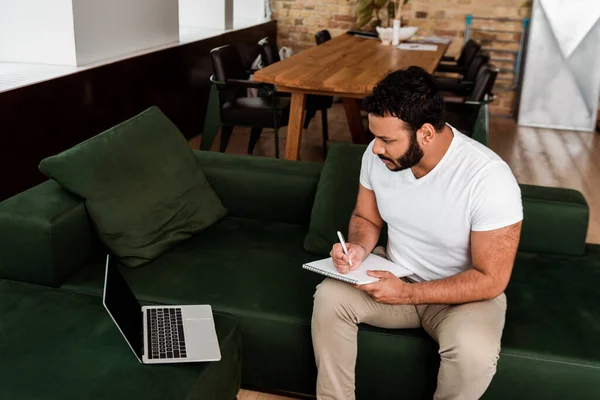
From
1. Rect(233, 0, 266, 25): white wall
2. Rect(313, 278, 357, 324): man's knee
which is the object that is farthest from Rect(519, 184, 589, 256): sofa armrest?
Rect(233, 0, 266, 25): white wall

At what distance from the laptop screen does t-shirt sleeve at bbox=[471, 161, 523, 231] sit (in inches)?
39.9

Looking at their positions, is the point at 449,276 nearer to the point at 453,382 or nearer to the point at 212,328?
the point at 453,382

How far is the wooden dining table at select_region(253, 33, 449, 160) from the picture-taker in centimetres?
403

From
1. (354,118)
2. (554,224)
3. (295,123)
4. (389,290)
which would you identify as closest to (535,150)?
(354,118)

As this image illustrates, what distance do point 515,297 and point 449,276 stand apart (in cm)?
35

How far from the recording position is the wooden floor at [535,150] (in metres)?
5.18

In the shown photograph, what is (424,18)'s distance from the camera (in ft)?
24.7

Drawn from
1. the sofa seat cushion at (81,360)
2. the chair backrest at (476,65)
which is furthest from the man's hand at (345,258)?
the chair backrest at (476,65)

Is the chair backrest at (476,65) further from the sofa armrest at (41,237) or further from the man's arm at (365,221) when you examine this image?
the sofa armrest at (41,237)

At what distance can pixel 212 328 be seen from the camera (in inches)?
80.5

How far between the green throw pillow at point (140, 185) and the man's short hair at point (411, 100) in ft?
3.23

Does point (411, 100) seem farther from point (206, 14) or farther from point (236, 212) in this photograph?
point (206, 14)

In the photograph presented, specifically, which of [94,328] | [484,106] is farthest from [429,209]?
[484,106]

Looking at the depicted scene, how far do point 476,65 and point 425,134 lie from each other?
3330mm
